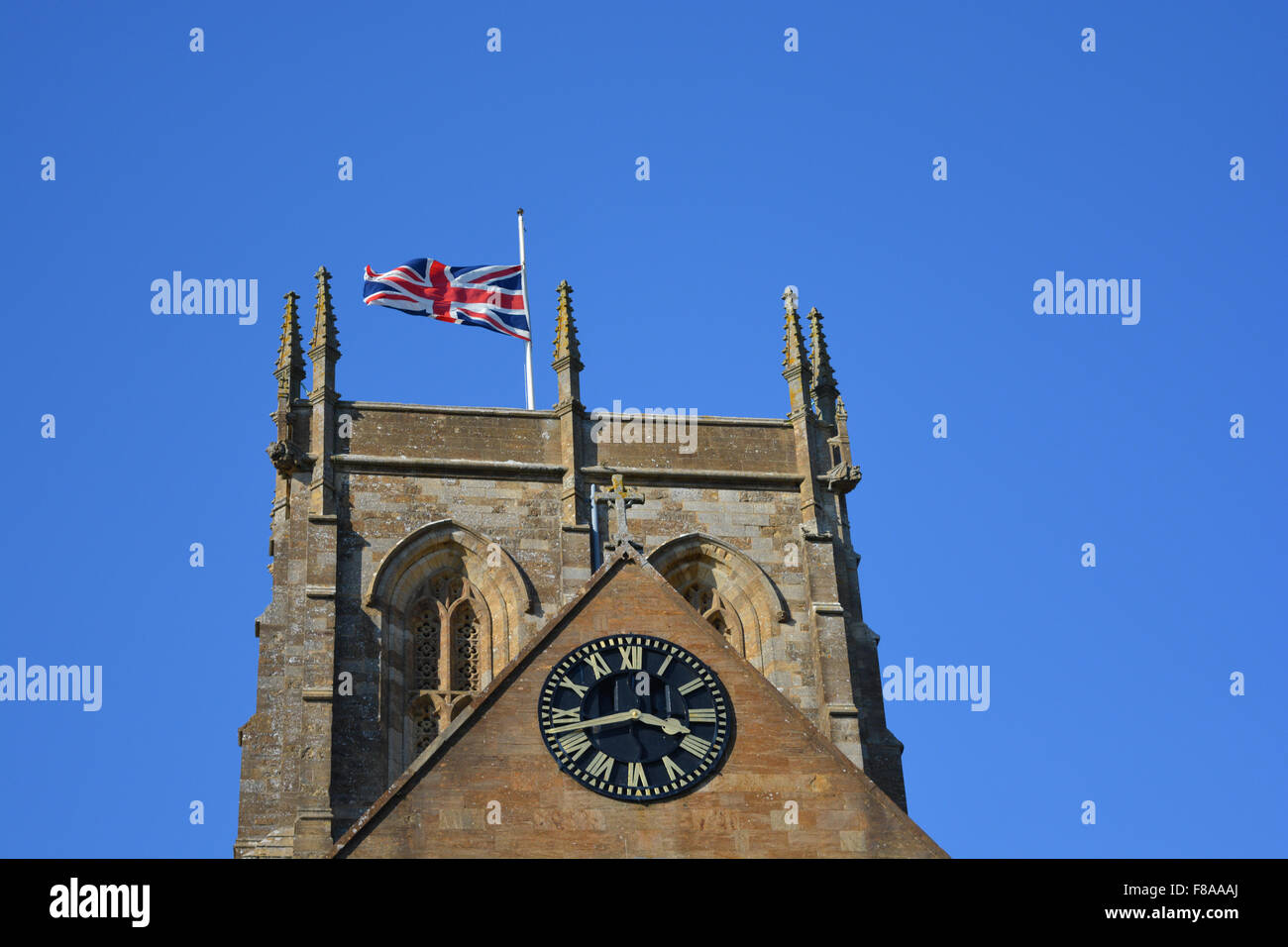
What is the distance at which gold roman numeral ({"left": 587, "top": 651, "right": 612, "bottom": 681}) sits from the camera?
4391 cm

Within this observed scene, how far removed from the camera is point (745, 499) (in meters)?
61.7

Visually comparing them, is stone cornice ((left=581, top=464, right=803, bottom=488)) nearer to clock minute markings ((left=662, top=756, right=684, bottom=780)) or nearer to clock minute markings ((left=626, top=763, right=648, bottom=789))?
clock minute markings ((left=662, top=756, right=684, bottom=780))

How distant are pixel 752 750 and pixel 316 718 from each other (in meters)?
15.0

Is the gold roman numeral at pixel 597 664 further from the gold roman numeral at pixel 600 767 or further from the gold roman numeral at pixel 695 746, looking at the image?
the gold roman numeral at pixel 695 746

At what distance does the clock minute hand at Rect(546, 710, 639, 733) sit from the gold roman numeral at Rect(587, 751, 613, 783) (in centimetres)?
58

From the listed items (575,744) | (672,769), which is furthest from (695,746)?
(575,744)

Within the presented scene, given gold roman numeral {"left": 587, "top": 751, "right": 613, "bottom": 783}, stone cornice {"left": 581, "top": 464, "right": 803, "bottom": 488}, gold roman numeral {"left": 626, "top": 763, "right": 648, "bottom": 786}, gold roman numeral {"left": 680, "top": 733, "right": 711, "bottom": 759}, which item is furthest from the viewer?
stone cornice {"left": 581, "top": 464, "right": 803, "bottom": 488}

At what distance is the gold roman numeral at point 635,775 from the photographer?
140ft

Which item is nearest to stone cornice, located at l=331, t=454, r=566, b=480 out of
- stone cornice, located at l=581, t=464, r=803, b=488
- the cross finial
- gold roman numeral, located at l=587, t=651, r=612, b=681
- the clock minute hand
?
stone cornice, located at l=581, t=464, r=803, b=488

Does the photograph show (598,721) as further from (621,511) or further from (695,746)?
(621,511)

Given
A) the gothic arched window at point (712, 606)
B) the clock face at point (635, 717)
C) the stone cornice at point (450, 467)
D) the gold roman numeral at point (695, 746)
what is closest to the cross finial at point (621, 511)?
the clock face at point (635, 717)
